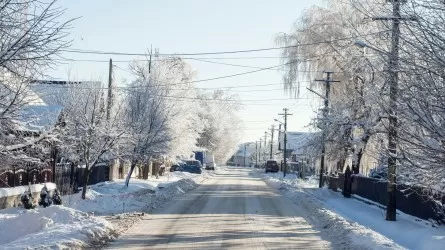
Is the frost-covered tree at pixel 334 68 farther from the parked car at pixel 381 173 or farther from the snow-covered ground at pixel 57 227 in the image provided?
the snow-covered ground at pixel 57 227

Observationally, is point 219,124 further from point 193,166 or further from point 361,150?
point 361,150

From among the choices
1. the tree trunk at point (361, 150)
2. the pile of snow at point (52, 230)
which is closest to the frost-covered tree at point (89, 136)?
the pile of snow at point (52, 230)

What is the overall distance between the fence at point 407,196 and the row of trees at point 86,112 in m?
7.88

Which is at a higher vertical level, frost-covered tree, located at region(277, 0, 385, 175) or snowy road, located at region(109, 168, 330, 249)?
frost-covered tree, located at region(277, 0, 385, 175)

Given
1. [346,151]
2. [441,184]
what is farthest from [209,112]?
[441,184]

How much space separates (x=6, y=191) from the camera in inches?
827

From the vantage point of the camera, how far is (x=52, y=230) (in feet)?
44.4

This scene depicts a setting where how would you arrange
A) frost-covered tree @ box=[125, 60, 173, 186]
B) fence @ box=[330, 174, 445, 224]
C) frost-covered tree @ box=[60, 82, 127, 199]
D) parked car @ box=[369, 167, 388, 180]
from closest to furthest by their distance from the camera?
fence @ box=[330, 174, 445, 224], parked car @ box=[369, 167, 388, 180], frost-covered tree @ box=[60, 82, 127, 199], frost-covered tree @ box=[125, 60, 173, 186]

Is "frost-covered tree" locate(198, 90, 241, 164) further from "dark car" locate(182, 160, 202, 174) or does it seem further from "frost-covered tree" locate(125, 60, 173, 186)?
"frost-covered tree" locate(125, 60, 173, 186)

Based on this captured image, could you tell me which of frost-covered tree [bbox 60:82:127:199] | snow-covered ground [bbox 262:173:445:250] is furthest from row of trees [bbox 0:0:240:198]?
snow-covered ground [bbox 262:173:445:250]

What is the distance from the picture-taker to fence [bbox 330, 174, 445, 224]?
16.5 meters

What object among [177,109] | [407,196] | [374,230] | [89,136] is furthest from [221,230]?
[177,109]

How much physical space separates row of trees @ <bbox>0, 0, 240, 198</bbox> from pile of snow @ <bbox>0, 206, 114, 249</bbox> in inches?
60.8

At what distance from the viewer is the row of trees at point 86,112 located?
9.68 meters
